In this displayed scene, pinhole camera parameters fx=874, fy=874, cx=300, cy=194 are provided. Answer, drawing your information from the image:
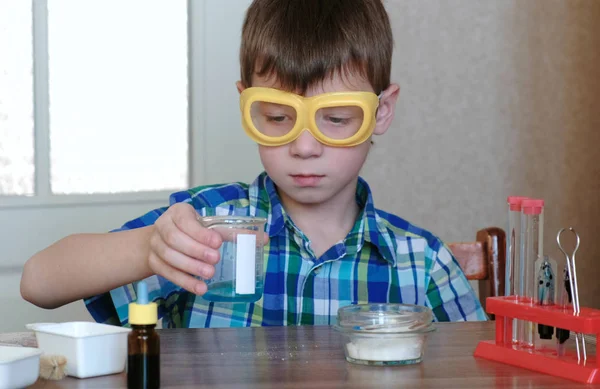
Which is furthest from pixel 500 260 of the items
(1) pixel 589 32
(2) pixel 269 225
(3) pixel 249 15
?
(1) pixel 589 32

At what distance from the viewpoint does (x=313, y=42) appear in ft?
4.52

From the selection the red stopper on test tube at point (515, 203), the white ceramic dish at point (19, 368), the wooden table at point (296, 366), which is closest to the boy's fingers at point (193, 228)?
the wooden table at point (296, 366)

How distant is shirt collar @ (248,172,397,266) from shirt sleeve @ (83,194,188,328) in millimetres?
151

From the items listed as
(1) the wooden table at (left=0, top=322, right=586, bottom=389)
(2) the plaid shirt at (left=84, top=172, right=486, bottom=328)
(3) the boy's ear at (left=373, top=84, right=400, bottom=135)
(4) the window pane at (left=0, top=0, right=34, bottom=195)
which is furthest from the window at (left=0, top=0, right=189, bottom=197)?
(1) the wooden table at (left=0, top=322, right=586, bottom=389)

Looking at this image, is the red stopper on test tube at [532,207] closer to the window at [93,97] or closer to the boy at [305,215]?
the boy at [305,215]

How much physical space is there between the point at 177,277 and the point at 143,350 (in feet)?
0.77

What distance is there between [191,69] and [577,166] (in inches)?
48.3

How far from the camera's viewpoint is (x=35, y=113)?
2043mm

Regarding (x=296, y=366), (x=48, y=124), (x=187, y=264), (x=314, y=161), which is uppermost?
(x=48, y=124)

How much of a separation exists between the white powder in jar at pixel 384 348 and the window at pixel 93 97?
1.31 meters

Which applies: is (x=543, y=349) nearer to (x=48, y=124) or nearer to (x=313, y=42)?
(x=313, y=42)

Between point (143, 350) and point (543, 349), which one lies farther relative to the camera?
point (543, 349)

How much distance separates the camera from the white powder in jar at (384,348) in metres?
0.93

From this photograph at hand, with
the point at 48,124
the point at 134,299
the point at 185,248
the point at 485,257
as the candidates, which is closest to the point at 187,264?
the point at 185,248
